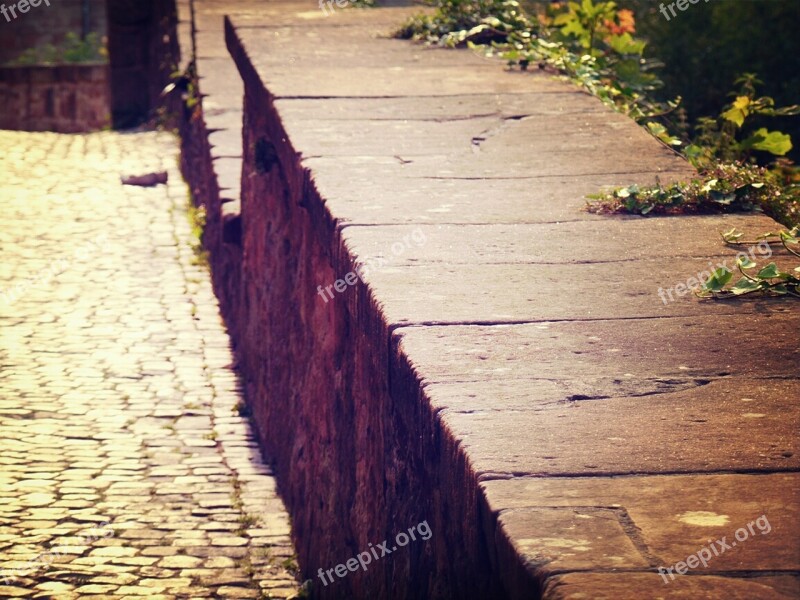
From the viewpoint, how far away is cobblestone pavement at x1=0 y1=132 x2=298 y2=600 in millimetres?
3967

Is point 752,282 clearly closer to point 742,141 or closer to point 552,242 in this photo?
point 552,242

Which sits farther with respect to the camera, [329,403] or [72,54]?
[72,54]

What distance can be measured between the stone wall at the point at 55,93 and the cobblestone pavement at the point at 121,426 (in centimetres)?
904

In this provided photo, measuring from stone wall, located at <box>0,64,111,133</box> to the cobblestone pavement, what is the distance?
29.7 ft

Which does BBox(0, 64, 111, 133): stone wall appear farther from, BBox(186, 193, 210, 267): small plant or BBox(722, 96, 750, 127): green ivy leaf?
BBox(722, 96, 750, 127): green ivy leaf

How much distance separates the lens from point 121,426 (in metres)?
5.05

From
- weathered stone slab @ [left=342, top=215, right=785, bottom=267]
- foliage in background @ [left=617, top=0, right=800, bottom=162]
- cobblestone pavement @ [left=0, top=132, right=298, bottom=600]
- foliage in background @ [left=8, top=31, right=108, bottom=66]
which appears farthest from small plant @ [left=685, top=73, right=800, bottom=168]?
foliage in background @ [left=8, top=31, right=108, bottom=66]

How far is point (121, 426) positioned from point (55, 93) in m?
13.4

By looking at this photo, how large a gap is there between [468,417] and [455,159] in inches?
76.1

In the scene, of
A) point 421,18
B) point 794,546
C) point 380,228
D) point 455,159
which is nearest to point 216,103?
point 421,18

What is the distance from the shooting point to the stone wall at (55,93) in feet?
56.5

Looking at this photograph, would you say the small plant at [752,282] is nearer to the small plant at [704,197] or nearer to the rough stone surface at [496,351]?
the rough stone surface at [496,351]

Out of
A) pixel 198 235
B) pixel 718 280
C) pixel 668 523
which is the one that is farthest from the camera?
pixel 198 235

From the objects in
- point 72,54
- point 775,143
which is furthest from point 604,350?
point 72,54
